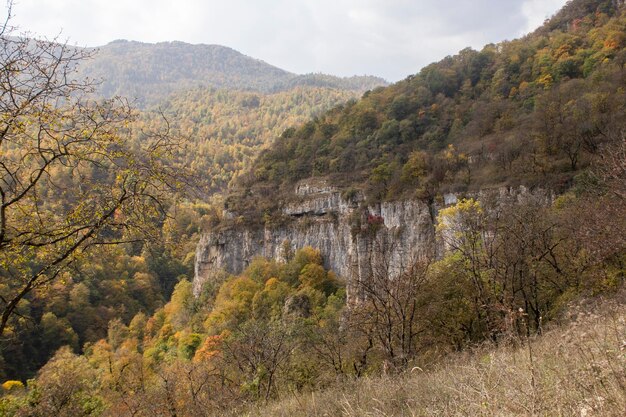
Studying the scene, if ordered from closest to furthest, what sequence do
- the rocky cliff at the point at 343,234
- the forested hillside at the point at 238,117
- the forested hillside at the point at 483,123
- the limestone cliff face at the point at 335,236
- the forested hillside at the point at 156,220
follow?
the forested hillside at the point at 156,220, the forested hillside at the point at 483,123, the rocky cliff at the point at 343,234, the limestone cliff face at the point at 335,236, the forested hillside at the point at 238,117

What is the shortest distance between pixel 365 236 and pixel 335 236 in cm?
626

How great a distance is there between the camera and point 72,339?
47719mm

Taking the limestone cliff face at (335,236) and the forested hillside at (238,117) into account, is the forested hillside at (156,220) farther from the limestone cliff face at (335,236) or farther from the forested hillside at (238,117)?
the limestone cliff face at (335,236)

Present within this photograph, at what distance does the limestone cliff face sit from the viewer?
3042 cm

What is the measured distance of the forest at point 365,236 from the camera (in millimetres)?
4629

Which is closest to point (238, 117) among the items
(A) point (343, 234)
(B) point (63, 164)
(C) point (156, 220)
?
(A) point (343, 234)

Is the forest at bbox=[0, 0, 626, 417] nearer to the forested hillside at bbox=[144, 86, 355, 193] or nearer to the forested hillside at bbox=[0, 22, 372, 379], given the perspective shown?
the forested hillside at bbox=[0, 22, 372, 379]

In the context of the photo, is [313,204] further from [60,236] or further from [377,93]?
[60,236]

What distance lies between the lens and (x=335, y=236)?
39.4 m

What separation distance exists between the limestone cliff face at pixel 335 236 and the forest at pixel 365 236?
103 cm

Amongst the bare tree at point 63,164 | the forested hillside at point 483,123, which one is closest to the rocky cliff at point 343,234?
the forested hillside at point 483,123

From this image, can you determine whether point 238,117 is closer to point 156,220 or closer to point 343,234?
A: point 343,234

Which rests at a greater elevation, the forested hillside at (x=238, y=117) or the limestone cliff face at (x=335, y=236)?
the forested hillside at (x=238, y=117)

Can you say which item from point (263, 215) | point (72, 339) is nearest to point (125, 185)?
point (263, 215)
